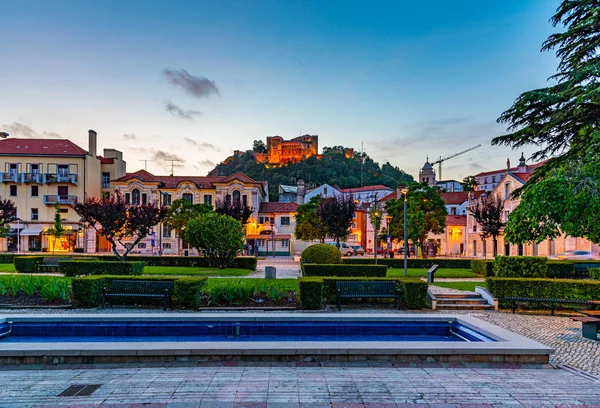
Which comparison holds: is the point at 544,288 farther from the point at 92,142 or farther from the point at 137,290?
the point at 92,142

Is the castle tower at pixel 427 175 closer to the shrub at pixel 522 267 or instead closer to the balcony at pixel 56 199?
the balcony at pixel 56 199

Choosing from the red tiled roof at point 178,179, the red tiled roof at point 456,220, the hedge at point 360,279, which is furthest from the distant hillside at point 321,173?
the hedge at point 360,279

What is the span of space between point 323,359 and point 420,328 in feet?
13.4

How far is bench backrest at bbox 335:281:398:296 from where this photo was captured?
46.8ft

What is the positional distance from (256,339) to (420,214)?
30839mm

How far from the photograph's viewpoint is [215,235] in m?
23.6

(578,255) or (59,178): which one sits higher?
(59,178)

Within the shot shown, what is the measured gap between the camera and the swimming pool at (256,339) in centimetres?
749

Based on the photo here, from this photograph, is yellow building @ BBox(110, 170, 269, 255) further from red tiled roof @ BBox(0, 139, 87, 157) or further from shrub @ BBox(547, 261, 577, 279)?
shrub @ BBox(547, 261, 577, 279)

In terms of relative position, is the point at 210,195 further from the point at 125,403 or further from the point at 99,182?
the point at 125,403

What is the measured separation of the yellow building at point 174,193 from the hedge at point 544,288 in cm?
3667

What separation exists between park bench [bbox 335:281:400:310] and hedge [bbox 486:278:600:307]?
3.53 metres

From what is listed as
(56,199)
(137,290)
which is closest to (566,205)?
(137,290)

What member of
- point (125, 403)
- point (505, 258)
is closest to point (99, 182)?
point (505, 258)
